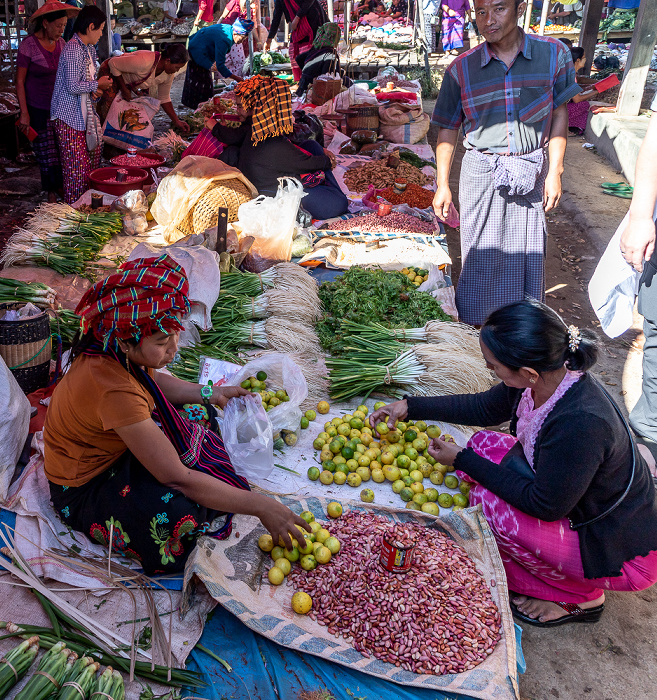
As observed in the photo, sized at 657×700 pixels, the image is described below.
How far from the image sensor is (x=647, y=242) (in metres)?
2.71

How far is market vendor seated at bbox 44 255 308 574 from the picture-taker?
76.6 inches

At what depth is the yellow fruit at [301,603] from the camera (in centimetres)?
209

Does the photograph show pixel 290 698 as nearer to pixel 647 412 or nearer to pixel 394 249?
pixel 647 412

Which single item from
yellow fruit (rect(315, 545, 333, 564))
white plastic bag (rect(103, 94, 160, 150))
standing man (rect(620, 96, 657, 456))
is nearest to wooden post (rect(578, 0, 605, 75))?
white plastic bag (rect(103, 94, 160, 150))

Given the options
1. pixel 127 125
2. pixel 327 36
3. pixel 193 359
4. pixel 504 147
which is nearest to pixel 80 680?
pixel 193 359

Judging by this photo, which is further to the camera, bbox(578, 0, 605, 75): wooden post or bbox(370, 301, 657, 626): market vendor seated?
bbox(578, 0, 605, 75): wooden post

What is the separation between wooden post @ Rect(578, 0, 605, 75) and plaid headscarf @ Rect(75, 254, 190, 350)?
38.8 ft

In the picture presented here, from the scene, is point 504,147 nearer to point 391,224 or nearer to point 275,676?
point 391,224

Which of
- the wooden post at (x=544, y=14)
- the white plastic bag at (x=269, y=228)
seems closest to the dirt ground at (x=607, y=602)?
the white plastic bag at (x=269, y=228)

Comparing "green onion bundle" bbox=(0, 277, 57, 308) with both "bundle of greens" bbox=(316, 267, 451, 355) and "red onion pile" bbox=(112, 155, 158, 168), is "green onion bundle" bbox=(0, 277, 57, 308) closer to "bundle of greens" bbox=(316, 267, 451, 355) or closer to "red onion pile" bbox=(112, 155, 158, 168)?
"bundle of greens" bbox=(316, 267, 451, 355)

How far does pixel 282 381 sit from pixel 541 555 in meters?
1.47

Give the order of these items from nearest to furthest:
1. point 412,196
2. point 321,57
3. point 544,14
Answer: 1. point 412,196
2. point 321,57
3. point 544,14

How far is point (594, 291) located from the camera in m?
3.11

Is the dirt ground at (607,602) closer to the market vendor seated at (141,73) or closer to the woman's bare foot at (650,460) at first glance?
the woman's bare foot at (650,460)
